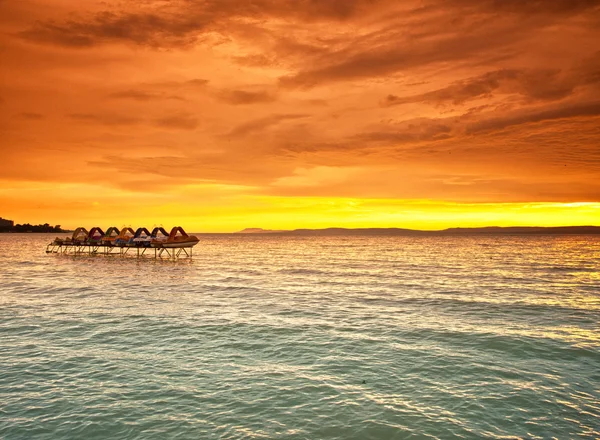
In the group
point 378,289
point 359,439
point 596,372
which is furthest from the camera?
point 378,289

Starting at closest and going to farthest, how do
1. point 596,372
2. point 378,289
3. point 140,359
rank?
1. point 596,372
2. point 140,359
3. point 378,289

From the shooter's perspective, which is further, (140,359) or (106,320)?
(106,320)

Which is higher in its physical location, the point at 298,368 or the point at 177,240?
the point at 177,240

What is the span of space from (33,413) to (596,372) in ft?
54.5

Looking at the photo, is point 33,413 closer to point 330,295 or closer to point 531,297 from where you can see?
point 330,295

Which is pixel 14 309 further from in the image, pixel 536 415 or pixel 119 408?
pixel 536 415

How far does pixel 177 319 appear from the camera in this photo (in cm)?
2062

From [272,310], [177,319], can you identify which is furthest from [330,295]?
[177,319]

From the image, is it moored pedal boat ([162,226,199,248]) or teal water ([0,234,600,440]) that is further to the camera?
moored pedal boat ([162,226,199,248])

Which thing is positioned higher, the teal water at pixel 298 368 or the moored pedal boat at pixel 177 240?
the moored pedal boat at pixel 177 240

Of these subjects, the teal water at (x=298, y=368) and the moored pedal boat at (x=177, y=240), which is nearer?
the teal water at (x=298, y=368)

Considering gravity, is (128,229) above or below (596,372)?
above

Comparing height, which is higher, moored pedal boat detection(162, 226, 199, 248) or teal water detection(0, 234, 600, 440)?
moored pedal boat detection(162, 226, 199, 248)

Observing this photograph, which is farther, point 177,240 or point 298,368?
point 177,240
